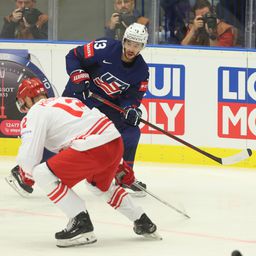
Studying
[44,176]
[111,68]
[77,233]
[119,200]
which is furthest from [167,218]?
[44,176]

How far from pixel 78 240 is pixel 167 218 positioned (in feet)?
3.22

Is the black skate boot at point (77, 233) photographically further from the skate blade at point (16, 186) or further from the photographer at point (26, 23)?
the photographer at point (26, 23)

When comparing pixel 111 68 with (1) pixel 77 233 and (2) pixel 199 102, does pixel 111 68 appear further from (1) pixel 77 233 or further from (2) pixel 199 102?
(1) pixel 77 233

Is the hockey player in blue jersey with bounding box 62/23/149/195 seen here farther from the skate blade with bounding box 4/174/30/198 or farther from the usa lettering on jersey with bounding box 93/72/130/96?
the skate blade with bounding box 4/174/30/198

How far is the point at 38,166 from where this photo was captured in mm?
4578

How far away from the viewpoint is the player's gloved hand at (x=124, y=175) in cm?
544

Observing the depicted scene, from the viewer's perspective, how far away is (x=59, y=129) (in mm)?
4637

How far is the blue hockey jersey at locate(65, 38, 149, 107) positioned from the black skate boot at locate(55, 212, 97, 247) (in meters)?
1.68

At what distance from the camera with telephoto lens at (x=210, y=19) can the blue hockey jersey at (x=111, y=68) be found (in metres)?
1.42

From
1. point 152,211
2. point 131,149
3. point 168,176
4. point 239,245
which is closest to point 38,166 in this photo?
point 239,245

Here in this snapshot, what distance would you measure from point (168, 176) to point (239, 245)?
2.27 m

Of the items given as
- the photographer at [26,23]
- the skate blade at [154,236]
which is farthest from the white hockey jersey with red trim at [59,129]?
the photographer at [26,23]

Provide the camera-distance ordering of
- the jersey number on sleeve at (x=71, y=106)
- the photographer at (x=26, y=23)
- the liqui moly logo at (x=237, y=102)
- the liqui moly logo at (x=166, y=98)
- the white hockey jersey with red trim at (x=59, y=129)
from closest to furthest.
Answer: the white hockey jersey with red trim at (x=59, y=129) < the jersey number on sleeve at (x=71, y=106) < the liqui moly logo at (x=237, y=102) < the liqui moly logo at (x=166, y=98) < the photographer at (x=26, y=23)

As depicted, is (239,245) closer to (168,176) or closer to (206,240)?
(206,240)
